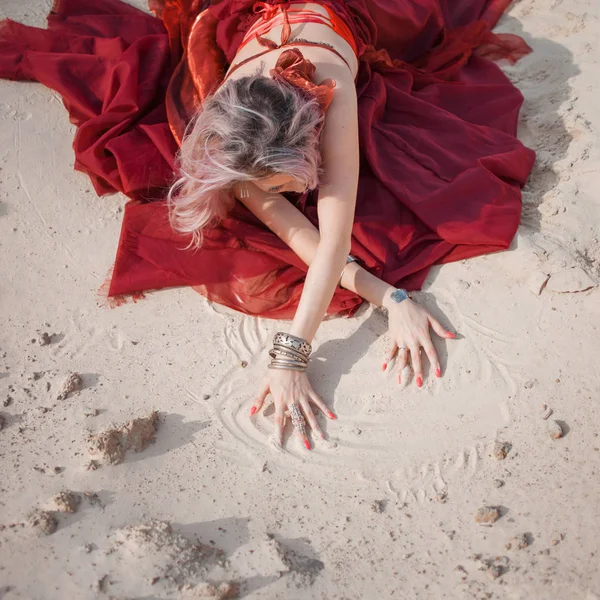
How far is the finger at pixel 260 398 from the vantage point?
7.07 feet

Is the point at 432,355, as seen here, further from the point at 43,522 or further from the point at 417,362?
the point at 43,522

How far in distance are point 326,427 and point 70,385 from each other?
90 cm

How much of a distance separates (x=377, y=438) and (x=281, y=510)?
39 centimetres

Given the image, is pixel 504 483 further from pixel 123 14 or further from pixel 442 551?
pixel 123 14

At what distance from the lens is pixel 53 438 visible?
2.10 metres

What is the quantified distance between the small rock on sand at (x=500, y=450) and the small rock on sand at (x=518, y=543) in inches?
10.1

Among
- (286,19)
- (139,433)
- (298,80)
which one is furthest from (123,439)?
(286,19)

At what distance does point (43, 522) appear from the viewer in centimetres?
181

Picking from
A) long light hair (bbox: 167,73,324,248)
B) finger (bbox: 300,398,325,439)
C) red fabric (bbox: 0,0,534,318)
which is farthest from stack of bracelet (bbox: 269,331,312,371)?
long light hair (bbox: 167,73,324,248)

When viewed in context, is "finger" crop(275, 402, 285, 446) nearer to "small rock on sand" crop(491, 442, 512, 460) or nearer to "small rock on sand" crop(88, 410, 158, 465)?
"small rock on sand" crop(88, 410, 158, 465)

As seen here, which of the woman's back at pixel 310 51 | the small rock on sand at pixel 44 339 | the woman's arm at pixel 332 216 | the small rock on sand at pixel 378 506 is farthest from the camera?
the small rock on sand at pixel 44 339

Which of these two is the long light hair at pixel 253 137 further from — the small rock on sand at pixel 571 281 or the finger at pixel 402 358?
the small rock on sand at pixel 571 281

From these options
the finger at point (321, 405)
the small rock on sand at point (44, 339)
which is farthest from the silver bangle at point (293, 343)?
the small rock on sand at point (44, 339)

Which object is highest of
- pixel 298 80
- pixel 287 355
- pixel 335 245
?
pixel 298 80
